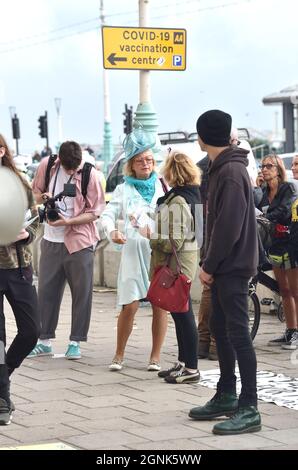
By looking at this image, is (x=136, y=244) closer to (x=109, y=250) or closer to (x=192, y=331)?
(x=192, y=331)

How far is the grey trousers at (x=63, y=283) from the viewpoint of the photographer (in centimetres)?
992

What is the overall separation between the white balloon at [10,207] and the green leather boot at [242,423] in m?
2.51

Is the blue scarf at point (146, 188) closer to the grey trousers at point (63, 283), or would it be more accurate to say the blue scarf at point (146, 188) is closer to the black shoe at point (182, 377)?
the grey trousers at point (63, 283)

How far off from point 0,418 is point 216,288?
60.8 inches

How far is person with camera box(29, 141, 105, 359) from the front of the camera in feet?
32.3

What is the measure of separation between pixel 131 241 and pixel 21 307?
6.01ft

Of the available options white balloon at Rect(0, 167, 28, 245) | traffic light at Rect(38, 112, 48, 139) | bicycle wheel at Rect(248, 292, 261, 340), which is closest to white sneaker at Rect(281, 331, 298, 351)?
bicycle wheel at Rect(248, 292, 261, 340)

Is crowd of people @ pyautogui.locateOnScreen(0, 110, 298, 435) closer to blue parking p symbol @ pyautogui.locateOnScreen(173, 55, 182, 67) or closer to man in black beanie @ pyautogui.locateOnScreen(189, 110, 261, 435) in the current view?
man in black beanie @ pyautogui.locateOnScreen(189, 110, 261, 435)

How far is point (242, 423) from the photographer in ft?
22.9

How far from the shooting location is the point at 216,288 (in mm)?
7316

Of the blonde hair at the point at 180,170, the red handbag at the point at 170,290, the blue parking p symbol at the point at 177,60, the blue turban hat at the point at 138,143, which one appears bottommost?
the red handbag at the point at 170,290

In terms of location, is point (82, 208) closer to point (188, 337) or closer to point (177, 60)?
point (188, 337)

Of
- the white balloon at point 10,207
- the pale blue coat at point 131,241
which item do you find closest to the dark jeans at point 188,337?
the pale blue coat at point 131,241

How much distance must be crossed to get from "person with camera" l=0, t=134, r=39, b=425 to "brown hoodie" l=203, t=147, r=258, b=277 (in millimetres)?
1189
